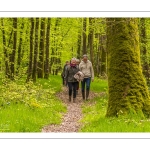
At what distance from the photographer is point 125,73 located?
1002 cm

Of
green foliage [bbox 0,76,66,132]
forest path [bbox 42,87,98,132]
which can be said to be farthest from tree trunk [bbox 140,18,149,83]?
green foliage [bbox 0,76,66,132]

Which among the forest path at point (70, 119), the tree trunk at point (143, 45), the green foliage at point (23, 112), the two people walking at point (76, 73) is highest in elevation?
the tree trunk at point (143, 45)

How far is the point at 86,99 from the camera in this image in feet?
54.4

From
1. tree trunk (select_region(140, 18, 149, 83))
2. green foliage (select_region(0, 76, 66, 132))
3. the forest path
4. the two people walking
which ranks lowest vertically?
the forest path

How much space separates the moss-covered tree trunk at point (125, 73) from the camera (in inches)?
388

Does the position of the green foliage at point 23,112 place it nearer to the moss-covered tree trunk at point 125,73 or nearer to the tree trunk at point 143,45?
the moss-covered tree trunk at point 125,73

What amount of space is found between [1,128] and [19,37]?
1811 cm

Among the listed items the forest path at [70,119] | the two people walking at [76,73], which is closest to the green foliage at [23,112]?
the forest path at [70,119]

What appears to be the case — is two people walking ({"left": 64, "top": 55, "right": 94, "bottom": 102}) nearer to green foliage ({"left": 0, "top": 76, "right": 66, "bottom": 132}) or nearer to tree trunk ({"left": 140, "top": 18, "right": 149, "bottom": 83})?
green foliage ({"left": 0, "top": 76, "right": 66, "bottom": 132})

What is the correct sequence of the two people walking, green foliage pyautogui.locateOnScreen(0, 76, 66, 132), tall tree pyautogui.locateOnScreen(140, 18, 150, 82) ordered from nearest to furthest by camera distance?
green foliage pyautogui.locateOnScreen(0, 76, 66, 132) → the two people walking → tall tree pyautogui.locateOnScreen(140, 18, 150, 82)

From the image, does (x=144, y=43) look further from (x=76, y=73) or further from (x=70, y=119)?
(x=70, y=119)

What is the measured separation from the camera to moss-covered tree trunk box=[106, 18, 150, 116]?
985 cm
